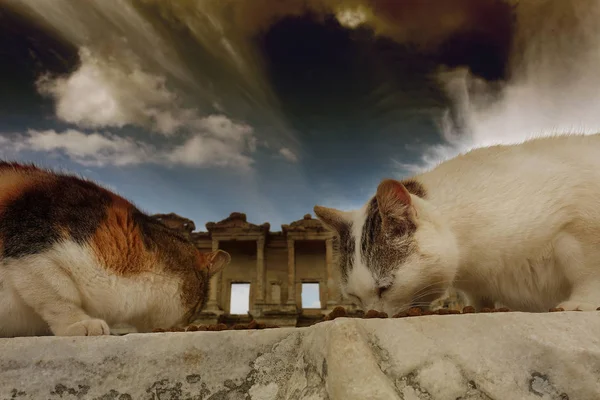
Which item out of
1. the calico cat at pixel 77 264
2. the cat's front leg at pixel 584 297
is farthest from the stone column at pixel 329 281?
the cat's front leg at pixel 584 297

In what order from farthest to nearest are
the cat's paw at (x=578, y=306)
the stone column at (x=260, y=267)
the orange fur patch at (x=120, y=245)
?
the stone column at (x=260, y=267), the orange fur patch at (x=120, y=245), the cat's paw at (x=578, y=306)

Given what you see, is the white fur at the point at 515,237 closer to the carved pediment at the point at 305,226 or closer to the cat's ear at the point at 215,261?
the cat's ear at the point at 215,261

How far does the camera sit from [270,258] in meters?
32.8

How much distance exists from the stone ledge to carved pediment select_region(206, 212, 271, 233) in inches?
1161

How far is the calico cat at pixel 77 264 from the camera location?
2164mm

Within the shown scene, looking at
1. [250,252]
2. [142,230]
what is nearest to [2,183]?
[142,230]

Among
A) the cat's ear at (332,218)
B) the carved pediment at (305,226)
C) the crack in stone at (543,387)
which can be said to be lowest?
the crack in stone at (543,387)

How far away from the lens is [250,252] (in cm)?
3306

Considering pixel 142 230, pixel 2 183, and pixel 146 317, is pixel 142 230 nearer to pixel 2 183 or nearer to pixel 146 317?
pixel 146 317

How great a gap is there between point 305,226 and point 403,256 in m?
28.8

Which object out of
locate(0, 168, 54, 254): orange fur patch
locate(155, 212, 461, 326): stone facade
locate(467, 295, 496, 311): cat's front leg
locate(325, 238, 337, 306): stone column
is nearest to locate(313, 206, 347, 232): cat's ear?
locate(467, 295, 496, 311): cat's front leg

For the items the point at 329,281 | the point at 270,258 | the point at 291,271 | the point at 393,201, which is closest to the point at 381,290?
the point at 393,201

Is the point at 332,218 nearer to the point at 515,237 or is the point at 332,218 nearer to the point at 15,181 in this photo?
the point at 515,237

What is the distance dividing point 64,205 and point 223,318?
25.1 meters
